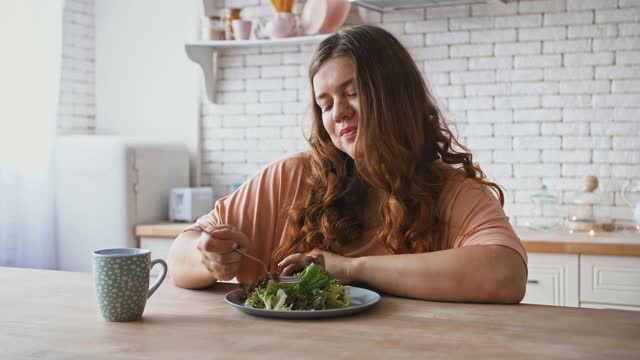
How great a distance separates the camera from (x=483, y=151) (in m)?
3.85

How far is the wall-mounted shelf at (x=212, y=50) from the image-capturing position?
403 centimetres

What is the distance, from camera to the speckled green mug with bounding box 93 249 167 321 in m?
1.49

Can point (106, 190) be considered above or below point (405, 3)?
below

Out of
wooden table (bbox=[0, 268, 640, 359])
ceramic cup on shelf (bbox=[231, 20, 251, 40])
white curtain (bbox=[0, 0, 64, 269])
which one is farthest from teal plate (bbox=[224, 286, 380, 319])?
white curtain (bbox=[0, 0, 64, 269])

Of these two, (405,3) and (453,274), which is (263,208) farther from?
(405,3)

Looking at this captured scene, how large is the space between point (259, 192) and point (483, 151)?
6.17 feet

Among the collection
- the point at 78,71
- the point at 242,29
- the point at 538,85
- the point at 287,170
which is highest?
the point at 242,29

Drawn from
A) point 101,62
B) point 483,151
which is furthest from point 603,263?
point 101,62

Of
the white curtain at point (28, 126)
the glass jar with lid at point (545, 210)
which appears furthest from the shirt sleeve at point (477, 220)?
the white curtain at point (28, 126)

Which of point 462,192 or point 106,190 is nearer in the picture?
point 462,192

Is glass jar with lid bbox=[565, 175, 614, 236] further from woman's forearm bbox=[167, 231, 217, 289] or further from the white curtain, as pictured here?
the white curtain

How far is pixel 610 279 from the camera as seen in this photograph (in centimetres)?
315

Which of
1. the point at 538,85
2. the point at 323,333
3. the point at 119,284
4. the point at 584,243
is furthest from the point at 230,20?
the point at 323,333

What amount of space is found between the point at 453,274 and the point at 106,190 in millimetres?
2699
